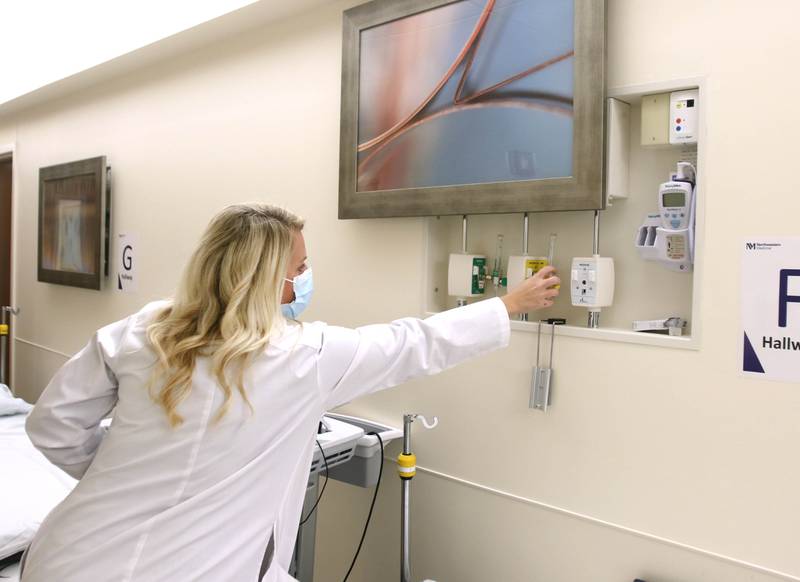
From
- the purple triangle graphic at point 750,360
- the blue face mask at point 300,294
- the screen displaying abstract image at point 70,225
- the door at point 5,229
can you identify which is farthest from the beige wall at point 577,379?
the door at point 5,229

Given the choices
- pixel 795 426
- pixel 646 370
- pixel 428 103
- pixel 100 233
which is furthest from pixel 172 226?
pixel 795 426

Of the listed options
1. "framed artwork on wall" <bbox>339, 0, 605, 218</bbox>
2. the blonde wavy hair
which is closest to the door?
"framed artwork on wall" <bbox>339, 0, 605, 218</bbox>

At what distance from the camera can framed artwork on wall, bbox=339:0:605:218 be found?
1.71 meters

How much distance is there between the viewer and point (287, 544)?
1.49m

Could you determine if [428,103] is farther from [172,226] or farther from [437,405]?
[172,226]

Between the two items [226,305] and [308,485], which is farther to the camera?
[308,485]

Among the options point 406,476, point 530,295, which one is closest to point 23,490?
point 406,476

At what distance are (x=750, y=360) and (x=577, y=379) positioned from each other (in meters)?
0.44

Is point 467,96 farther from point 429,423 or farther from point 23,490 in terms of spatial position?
point 23,490

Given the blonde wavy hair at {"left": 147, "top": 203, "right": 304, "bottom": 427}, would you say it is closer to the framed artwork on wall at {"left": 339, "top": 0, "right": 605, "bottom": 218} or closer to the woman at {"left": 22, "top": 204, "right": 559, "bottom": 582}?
the woman at {"left": 22, "top": 204, "right": 559, "bottom": 582}

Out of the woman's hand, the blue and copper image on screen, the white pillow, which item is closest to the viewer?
the woman's hand

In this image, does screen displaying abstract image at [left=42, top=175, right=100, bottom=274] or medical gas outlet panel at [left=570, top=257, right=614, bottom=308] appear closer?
medical gas outlet panel at [left=570, top=257, right=614, bottom=308]

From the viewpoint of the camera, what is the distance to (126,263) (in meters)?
3.52

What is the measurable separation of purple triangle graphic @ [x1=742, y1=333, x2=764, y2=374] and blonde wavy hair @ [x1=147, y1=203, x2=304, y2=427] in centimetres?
107
